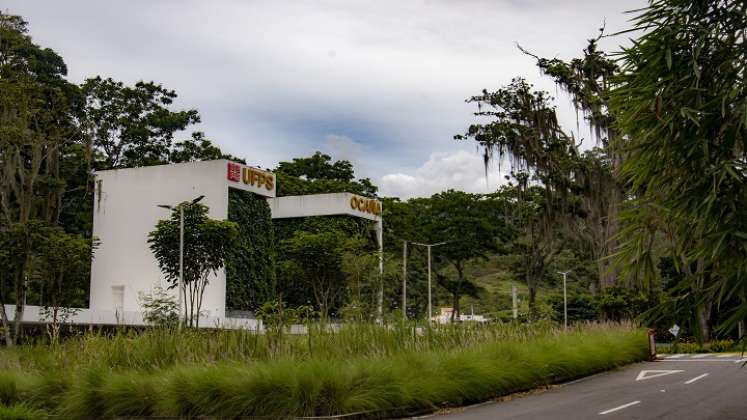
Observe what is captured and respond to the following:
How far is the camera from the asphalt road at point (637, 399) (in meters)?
14.0

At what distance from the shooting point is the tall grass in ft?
44.7

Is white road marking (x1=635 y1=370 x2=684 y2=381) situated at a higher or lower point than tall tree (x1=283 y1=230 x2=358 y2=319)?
lower

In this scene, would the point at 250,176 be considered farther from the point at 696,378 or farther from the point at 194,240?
the point at 696,378

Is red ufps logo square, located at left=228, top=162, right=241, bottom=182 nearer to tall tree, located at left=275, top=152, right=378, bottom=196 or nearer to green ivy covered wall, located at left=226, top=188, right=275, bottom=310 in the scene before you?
green ivy covered wall, located at left=226, top=188, right=275, bottom=310

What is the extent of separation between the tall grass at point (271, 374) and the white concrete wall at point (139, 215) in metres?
23.7

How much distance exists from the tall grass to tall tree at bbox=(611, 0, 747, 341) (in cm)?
550

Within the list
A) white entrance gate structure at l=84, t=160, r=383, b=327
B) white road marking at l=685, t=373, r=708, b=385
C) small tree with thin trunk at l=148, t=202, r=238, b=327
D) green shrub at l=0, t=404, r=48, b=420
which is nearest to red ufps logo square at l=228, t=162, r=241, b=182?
white entrance gate structure at l=84, t=160, r=383, b=327

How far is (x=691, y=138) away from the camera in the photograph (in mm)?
9430

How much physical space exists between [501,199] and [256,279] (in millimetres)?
18711

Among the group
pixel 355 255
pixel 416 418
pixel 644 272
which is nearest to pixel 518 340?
pixel 416 418

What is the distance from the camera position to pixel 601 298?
125 feet

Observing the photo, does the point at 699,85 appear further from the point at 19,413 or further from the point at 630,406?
the point at 19,413

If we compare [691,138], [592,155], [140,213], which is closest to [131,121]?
[140,213]

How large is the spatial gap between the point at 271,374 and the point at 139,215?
32.4 meters
